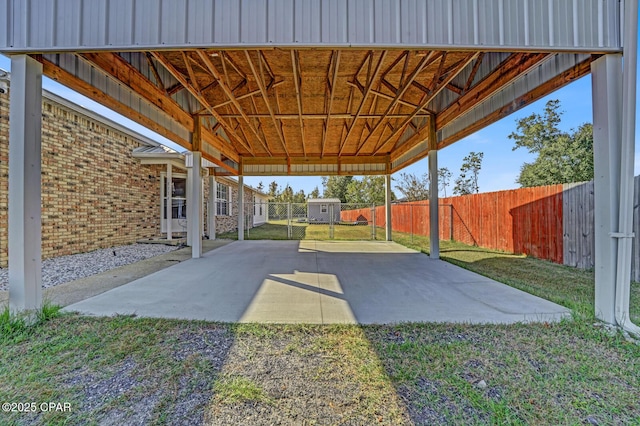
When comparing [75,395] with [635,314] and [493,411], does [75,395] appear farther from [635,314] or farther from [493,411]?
[635,314]

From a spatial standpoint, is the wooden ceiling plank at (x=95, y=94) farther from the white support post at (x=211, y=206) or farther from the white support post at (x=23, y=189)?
the white support post at (x=211, y=206)

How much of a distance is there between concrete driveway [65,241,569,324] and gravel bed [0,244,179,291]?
1.41m

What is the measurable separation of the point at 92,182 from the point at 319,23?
822 cm

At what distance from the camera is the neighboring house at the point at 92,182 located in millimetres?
6500

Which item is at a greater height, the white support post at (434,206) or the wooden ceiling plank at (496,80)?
the wooden ceiling plank at (496,80)

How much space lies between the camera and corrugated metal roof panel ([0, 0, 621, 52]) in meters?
3.03

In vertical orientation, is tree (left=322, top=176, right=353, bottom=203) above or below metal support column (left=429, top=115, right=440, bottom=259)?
above

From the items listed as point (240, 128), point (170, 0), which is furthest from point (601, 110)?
point (240, 128)

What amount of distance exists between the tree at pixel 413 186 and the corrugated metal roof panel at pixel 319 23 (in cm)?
2558

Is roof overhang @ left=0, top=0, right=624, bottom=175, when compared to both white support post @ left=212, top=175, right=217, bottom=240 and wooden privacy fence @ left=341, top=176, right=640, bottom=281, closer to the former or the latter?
wooden privacy fence @ left=341, top=176, right=640, bottom=281

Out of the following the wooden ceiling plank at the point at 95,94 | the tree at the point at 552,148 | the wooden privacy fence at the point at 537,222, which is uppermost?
the tree at the point at 552,148

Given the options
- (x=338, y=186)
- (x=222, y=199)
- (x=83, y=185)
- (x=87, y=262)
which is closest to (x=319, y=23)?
(x=87, y=262)

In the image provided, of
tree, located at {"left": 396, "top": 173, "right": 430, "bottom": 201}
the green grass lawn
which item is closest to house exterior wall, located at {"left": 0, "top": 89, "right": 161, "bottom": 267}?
the green grass lawn

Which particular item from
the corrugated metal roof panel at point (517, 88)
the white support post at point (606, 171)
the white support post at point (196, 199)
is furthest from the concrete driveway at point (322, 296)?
the corrugated metal roof panel at point (517, 88)
